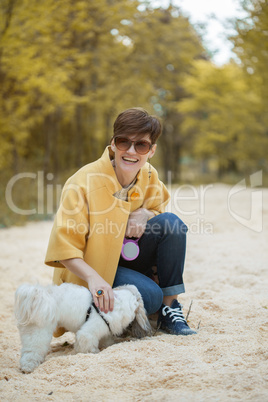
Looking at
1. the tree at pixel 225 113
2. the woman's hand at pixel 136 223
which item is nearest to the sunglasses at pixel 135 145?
the woman's hand at pixel 136 223

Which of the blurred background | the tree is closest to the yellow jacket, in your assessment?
the blurred background

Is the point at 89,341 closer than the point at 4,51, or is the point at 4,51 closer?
the point at 89,341

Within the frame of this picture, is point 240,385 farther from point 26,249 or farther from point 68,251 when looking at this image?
point 26,249

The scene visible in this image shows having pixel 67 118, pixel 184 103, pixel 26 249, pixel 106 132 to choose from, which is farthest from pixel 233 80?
pixel 26 249

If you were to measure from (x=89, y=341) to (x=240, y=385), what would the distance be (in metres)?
0.70

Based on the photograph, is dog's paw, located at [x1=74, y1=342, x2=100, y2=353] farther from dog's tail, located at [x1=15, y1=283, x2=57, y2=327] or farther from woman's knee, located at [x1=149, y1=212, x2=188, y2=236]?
woman's knee, located at [x1=149, y1=212, x2=188, y2=236]

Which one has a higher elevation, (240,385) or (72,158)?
(72,158)

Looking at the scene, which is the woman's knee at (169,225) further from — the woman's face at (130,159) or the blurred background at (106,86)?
the blurred background at (106,86)

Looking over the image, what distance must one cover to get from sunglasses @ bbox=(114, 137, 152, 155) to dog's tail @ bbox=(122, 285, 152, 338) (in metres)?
0.67

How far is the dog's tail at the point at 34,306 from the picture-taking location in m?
1.77

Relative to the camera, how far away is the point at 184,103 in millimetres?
16500

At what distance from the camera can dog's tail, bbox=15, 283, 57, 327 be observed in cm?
177

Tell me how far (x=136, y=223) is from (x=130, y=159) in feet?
1.08

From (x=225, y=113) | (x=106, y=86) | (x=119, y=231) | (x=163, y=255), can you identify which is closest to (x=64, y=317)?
(x=119, y=231)
